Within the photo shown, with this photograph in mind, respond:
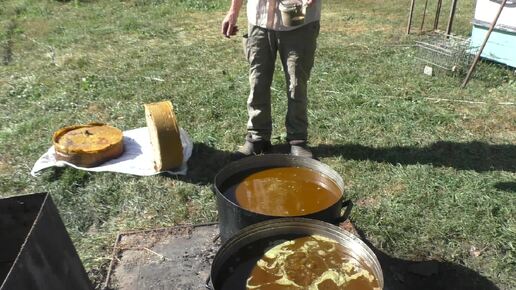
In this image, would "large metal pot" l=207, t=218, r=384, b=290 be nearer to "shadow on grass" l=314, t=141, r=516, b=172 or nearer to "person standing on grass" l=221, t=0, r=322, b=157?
"person standing on grass" l=221, t=0, r=322, b=157

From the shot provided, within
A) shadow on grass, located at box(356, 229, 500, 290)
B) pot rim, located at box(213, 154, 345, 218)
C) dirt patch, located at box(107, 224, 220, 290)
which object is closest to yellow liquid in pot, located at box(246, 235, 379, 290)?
pot rim, located at box(213, 154, 345, 218)

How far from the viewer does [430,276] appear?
11.5 ft

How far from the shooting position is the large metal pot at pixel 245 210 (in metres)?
2.74

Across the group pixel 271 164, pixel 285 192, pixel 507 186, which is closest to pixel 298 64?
pixel 271 164

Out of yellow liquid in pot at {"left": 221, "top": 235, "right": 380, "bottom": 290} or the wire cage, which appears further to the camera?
the wire cage

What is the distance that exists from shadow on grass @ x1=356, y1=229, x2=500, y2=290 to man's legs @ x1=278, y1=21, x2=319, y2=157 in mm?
1660

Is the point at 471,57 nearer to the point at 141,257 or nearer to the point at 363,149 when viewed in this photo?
the point at 363,149

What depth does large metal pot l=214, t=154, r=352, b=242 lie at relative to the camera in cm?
274

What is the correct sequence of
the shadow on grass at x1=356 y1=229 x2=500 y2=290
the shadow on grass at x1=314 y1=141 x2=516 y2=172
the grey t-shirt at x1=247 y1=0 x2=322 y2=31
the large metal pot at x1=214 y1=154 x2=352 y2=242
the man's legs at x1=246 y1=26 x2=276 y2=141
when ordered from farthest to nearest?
the shadow on grass at x1=314 y1=141 x2=516 y2=172 < the man's legs at x1=246 y1=26 x2=276 y2=141 < the grey t-shirt at x1=247 y1=0 x2=322 y2=31 < the shadow on grass at x1=356 y1=229 x2=500 y2=290 < the large metal pot at x1=214 y1=154 x2=352 y2=242

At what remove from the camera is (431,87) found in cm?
669

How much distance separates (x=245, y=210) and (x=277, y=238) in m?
0.25

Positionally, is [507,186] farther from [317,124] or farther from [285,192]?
[285,192]

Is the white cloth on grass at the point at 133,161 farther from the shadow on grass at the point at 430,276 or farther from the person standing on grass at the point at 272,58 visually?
the shadow on grass at the point at 430,276

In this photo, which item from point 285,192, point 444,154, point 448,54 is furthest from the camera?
point 448,54
